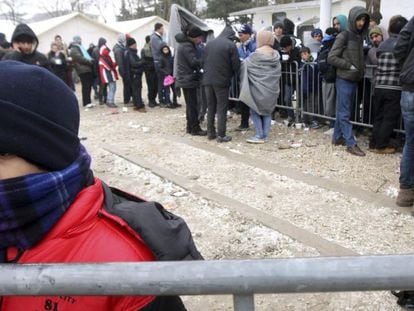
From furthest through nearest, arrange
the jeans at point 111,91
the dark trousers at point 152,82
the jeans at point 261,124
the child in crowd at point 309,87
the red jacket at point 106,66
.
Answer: the jeans at point 111,91 → the red jacket at point 106,66 → the dark trousers at point 152,82 → the child in crowd at point 309,87 → the jeans at point 261,124

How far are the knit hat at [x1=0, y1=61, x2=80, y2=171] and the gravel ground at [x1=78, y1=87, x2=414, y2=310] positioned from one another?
2.30 metres

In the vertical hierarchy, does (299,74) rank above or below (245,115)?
above

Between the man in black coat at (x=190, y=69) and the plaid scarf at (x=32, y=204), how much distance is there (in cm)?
649

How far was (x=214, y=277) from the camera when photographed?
2.95 feet

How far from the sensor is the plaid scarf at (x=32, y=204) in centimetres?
98

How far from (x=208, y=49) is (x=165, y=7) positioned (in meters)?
38.7

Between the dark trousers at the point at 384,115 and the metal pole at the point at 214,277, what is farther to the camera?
the dark trousers at the point at 384,115

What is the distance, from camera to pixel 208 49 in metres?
6.86

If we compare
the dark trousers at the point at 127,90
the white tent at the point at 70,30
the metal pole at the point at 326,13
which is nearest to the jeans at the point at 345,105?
the metal pole at the point at 326,13

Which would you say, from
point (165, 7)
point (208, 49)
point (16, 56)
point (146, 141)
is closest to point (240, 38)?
point (208, 49)

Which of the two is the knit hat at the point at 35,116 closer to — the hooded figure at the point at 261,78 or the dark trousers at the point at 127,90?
the hooded figure at the point at 261,78

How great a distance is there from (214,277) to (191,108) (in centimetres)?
684

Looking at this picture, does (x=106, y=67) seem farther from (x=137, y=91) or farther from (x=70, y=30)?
(x=70, y=30)

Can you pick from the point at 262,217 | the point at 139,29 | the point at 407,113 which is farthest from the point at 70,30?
the point at 407,113
